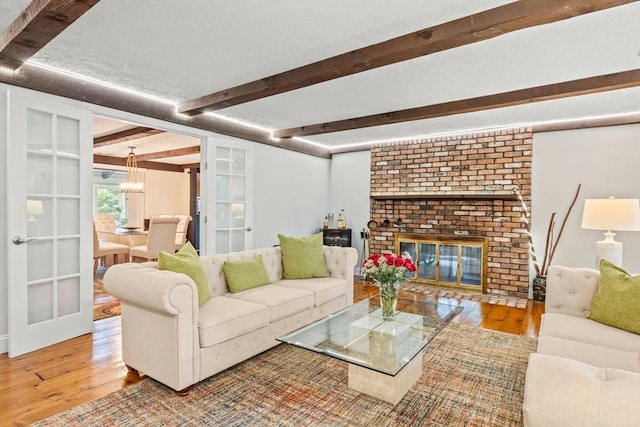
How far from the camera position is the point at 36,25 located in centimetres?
204

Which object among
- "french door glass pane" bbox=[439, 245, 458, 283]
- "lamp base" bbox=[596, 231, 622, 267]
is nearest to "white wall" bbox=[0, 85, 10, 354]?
"french door glass pane" bbox=[439, 245, 458, 283]

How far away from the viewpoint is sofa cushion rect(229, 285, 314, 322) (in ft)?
9.28

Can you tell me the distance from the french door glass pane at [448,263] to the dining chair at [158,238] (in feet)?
14.8

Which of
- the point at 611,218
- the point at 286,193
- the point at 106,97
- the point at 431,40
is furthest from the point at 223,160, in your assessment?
the point at 611,218

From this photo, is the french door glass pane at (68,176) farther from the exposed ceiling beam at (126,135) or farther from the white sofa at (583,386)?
the white sofa at (583,386)

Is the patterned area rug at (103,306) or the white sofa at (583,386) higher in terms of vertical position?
the white sofa at (583,386)

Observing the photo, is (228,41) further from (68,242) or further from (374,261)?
(68,242)

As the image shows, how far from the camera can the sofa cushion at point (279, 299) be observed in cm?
283

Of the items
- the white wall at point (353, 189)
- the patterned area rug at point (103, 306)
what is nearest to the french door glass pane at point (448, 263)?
the white wall at point (353, 189)

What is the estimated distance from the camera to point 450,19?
2.15m

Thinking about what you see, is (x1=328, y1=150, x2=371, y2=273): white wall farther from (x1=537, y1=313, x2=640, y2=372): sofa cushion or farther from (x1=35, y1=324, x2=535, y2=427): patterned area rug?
(x1=537, y1=313, x2=640, y2=372): sofa cushion

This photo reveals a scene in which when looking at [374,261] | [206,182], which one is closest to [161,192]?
[206,182]

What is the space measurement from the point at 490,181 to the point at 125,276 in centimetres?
475

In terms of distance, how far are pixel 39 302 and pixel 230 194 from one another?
7.72 feet
